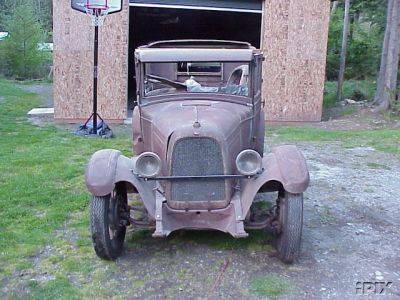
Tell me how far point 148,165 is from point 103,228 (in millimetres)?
616

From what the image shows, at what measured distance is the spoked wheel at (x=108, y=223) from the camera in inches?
167

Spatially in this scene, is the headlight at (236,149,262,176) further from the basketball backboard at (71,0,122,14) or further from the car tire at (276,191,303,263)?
the basketball backboard at (71,0,122,14)

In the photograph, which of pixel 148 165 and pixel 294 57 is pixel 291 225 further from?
pixel 294 57

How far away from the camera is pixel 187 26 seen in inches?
777

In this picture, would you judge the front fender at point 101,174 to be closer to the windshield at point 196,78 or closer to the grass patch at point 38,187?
the grass patch at point 38,187

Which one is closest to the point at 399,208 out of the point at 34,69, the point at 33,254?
the point at 33,254

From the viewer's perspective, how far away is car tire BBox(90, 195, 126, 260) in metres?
4.22

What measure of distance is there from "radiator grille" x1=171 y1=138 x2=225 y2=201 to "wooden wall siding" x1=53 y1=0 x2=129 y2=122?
24.1 ft

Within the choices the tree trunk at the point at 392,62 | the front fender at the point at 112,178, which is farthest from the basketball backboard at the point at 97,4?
the tree trunk at the point at 392,62

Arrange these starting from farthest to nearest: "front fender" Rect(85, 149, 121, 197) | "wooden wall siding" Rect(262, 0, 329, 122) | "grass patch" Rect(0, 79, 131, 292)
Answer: "wooden wall siding" Rect(262, 0, 329, 122)
"grass patch" Rect(0, 79, 131, 292)
"front fender" Rect(85, 149, 121, 197)

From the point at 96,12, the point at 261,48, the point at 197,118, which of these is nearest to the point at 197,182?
the point at 197,118

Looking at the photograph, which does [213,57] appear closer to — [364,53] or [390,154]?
[390,154]

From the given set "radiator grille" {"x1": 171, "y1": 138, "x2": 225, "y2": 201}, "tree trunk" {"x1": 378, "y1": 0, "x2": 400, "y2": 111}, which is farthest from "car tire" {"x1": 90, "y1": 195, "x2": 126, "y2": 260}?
"tree trunk" {"x1": 378, "y1": 0, "x2": 400, "y2": 111}

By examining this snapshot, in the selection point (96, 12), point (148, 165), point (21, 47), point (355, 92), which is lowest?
point (355, 92)
